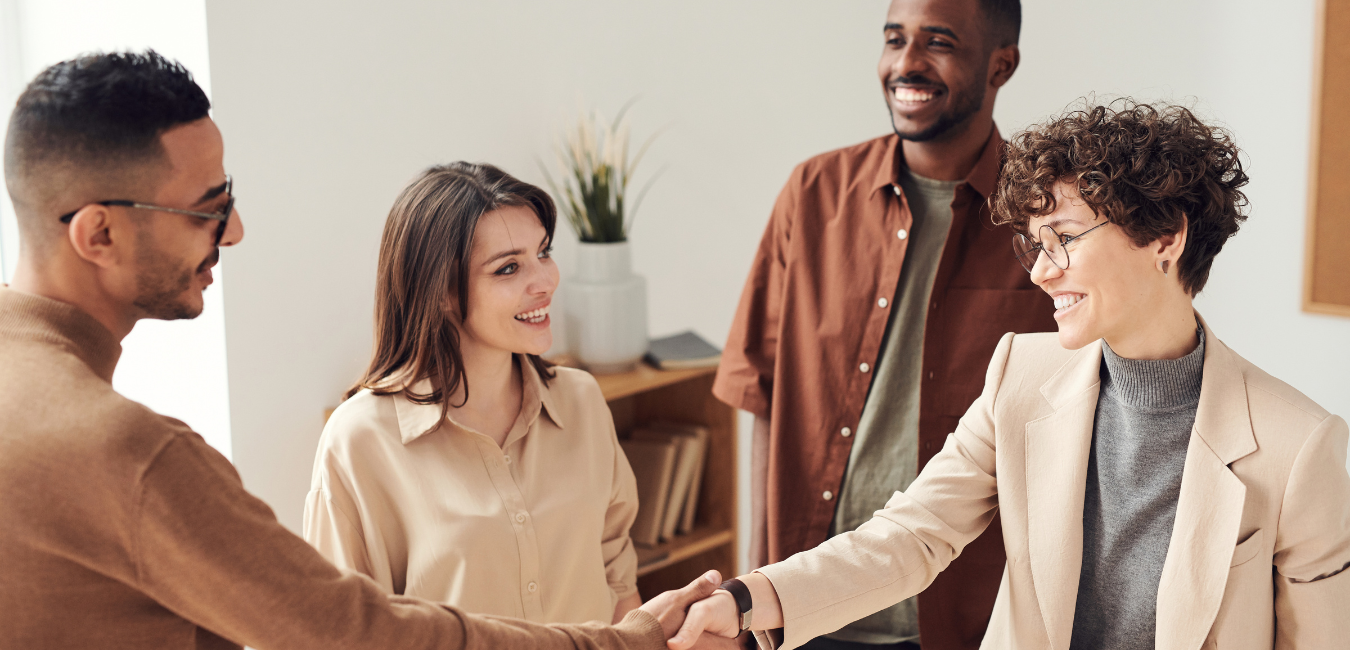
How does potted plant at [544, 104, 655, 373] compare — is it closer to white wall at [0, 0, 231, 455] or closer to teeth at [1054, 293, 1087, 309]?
white wall at [0, 0, 231, 455]

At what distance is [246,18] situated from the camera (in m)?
2.52

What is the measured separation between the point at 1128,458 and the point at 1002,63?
92 centimetres

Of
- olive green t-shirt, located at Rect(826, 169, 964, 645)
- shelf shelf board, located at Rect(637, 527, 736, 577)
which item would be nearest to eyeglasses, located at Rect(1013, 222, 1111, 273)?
olive green t-shirt, located at Rect(826, 169, 964, 645)

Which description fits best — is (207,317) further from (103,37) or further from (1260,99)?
(1260,99)

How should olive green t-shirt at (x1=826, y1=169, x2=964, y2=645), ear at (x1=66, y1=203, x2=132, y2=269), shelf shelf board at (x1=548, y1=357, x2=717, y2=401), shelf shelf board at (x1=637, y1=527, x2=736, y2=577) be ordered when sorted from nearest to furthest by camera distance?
ear at (x1=66, y1=203, x2=132, y2=269), olive green t-shirt at (x1=826, y1=169, x2=964, y2=645), shelf shelf board at (x1=548, y1=357, x2=717, y2=401), shelf shelf board at (x1=637, y1=527, x2=736, y2=577)

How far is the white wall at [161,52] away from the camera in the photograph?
8.24 ft

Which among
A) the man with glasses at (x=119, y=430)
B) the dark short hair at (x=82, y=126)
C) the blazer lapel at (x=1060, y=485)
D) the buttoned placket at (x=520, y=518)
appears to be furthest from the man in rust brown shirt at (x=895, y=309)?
the dark short hair at (x=82, y=126)

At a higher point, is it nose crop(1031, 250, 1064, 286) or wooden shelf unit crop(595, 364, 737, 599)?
nose crop(1031, 250, 1064, 286)

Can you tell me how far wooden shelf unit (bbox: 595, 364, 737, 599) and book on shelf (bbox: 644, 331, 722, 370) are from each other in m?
0.02

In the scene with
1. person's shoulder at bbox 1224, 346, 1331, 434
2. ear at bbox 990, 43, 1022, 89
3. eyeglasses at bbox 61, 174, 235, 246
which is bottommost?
person's shoulder at bbox 1224, 346, 1331, 434

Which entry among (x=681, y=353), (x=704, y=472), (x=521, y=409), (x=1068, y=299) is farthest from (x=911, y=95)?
(x=704, y=472)

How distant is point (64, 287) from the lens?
3.96ft

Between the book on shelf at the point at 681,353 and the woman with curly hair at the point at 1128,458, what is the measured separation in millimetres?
1394

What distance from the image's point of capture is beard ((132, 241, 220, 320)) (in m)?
1.25
